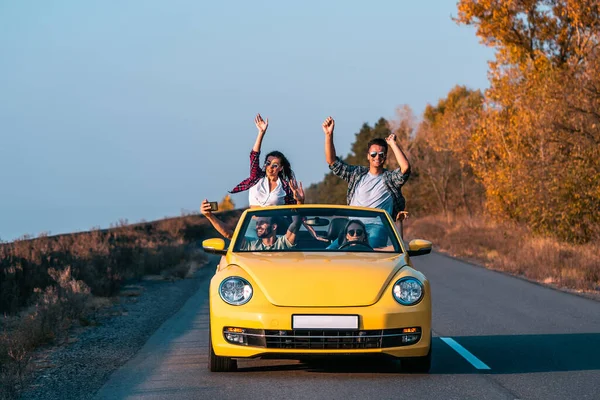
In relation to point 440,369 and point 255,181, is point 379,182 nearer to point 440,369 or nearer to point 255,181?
point 255,181

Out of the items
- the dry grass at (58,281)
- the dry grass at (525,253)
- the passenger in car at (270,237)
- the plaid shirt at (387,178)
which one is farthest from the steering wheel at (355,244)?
the dry grass at (525,253)

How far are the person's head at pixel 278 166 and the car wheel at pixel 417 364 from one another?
317 centimetres

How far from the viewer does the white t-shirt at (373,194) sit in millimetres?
10008

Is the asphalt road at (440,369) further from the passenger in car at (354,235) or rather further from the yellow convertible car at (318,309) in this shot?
the passenger in car at (354,235)

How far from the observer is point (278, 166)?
10500 mm

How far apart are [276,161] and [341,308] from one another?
327cm

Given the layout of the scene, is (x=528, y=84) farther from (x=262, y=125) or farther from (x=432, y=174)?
(x=432, y=174)

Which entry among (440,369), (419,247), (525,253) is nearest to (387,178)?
(419,247)

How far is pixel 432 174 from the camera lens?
55438 millimetres

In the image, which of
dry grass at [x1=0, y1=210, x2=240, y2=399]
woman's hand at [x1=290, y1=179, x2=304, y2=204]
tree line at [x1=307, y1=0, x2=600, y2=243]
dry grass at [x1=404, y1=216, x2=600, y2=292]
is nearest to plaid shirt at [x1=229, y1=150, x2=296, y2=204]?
woman's hand at [x1=290, y1=179, x2=304, y2=204]

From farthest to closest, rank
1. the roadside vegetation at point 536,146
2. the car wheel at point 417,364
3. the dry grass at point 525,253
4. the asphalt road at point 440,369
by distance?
the roadside vegetation at point 536,146
the dry grass at point 525,253
the car wheel at point 417,364
the asphalt road at point 440,369

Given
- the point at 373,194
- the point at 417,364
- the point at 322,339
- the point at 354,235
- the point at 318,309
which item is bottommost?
the point at 417,364

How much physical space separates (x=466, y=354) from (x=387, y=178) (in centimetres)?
204

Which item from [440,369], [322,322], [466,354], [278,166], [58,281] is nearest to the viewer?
[322,322]
